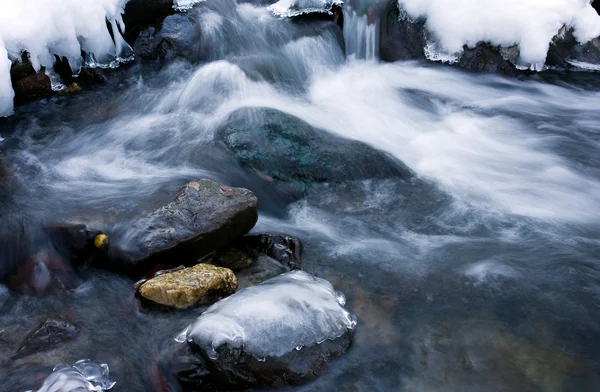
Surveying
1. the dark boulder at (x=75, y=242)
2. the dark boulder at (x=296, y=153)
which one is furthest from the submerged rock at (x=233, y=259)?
the dark boulder at (x=296, y=153)

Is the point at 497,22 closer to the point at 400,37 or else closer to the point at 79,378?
the point at 400,37

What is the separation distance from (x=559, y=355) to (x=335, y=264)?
1.64m

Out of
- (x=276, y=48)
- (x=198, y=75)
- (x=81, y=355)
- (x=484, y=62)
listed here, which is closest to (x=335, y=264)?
(x=81, y=355)

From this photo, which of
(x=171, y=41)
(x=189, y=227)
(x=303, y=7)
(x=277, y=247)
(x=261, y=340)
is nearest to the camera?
(x=261, y=340)

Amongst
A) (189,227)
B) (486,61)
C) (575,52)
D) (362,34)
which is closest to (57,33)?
(189,227)

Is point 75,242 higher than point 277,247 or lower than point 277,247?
higher

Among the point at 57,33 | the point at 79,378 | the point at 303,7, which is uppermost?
the point at 57,33

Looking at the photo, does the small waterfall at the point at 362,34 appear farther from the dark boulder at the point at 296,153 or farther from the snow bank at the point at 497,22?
the dark boulder at the point at 296,153

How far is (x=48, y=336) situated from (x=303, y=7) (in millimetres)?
5915

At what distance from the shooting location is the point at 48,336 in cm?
357

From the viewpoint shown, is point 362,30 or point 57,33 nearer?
point 57,33

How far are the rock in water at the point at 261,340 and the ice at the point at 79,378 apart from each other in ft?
1.30

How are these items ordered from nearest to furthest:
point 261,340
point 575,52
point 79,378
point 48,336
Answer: point 79,378, point 261,340, point 48,336, point 575,52

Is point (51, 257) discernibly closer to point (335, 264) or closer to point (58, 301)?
point (58, 301)
